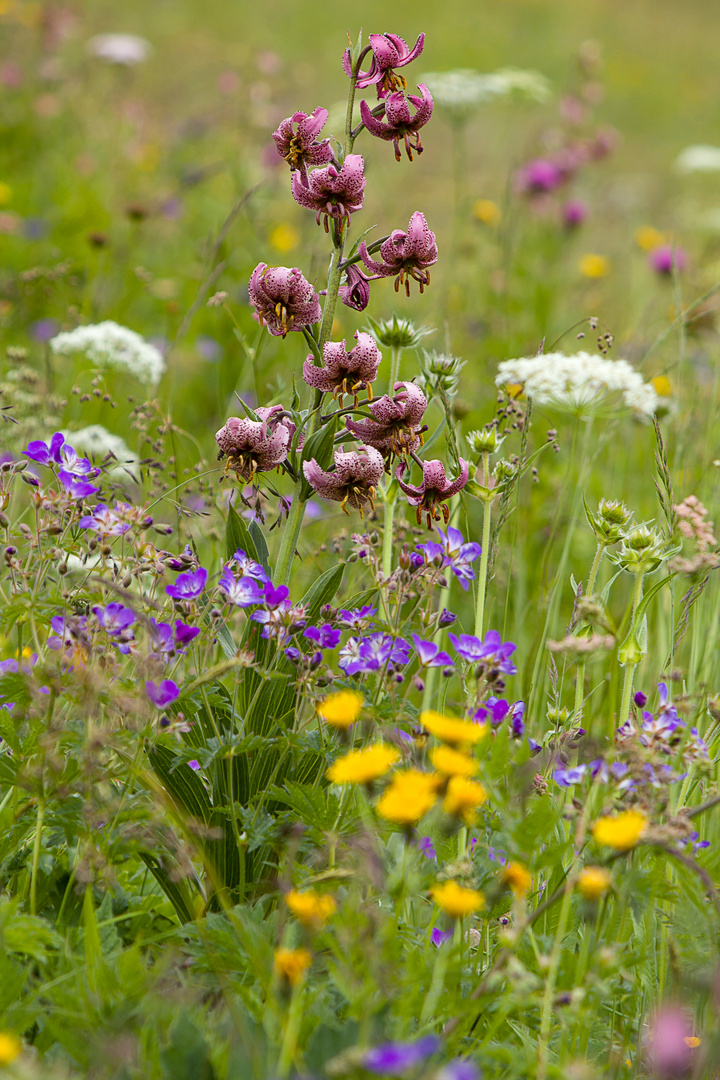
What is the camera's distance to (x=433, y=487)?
5.25 ft

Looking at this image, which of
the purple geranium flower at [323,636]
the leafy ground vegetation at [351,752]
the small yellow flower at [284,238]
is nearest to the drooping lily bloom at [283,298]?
the leafy ground vegetation at [351,752]

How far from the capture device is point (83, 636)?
1308 millimetres

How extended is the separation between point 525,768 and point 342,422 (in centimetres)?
80

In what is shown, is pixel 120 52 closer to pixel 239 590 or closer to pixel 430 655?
pixel 239 590

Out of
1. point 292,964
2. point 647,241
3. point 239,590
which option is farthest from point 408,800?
point 647,241

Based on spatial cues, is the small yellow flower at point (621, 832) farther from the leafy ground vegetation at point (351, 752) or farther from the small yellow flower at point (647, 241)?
the small yellow flower at point (647, 241)

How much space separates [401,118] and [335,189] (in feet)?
0.59

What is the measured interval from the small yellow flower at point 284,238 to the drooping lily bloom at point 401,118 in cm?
350

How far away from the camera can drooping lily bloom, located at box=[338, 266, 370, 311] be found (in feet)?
5.26

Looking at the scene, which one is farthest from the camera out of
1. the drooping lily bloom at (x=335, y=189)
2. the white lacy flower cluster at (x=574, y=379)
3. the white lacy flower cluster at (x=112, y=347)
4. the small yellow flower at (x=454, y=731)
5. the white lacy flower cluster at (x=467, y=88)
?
the white lacy flower cluster at (x=467, y=88)

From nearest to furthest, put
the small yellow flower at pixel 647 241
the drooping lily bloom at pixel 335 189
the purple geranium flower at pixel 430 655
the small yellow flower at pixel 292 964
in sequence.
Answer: the small yellow flower at pixel 292 964, the purple geranium flower at pixel 430 655, the drooping lily bloom at pixel 335 189, the small yellow flower at pixel 647 241

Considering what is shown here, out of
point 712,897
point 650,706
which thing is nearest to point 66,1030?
point 712,897

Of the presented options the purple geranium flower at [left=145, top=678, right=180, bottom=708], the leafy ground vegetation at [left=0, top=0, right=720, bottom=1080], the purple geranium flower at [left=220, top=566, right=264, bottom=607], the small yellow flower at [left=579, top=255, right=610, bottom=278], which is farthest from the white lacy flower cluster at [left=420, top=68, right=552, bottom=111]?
the purple geranium flower at [left=145, top=678, right=180, bottom=708]

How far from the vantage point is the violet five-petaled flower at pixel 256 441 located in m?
1.51
